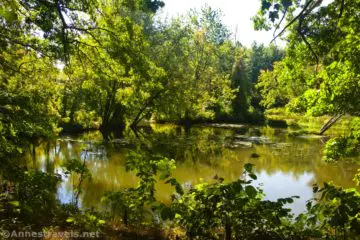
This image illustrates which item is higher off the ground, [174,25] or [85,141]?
[174,25]

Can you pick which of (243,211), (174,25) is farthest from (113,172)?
(174,25)

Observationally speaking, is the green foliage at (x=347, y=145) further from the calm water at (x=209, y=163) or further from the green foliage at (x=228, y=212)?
the green foliage at (x=228, y=212)

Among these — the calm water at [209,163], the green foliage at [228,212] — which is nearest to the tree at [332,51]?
the calm water at [209,163]

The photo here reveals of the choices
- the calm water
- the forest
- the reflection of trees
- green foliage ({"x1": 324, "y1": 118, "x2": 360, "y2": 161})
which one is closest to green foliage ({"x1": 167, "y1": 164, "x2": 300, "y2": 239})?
the forest

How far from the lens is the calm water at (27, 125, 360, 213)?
10.7 meters

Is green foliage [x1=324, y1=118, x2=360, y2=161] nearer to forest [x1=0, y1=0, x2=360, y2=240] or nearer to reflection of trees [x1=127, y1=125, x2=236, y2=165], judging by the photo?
A: forest [x1=0, y1=0, x2=360, y2=240]

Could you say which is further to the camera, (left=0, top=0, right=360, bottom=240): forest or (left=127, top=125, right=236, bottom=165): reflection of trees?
(left=127, top=125, right=236, bottom=165): reflection of trees

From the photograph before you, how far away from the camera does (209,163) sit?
49.0 ft

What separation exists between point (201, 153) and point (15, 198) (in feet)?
43.3

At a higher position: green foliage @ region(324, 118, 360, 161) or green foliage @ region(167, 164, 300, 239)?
green foliage @ region(324, 118, 360, 161)

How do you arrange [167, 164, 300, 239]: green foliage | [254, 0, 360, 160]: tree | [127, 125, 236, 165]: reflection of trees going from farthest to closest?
1. [127, 125, 236, 165]: reflection of trees
2. [254, 0, 360, 160]: tree
3. [167, 164, 300, 239]: green foliage

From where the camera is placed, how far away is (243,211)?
3912mm

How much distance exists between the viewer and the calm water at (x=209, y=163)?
35.1 feet

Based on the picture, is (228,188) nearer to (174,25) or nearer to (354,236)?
(354,236)
